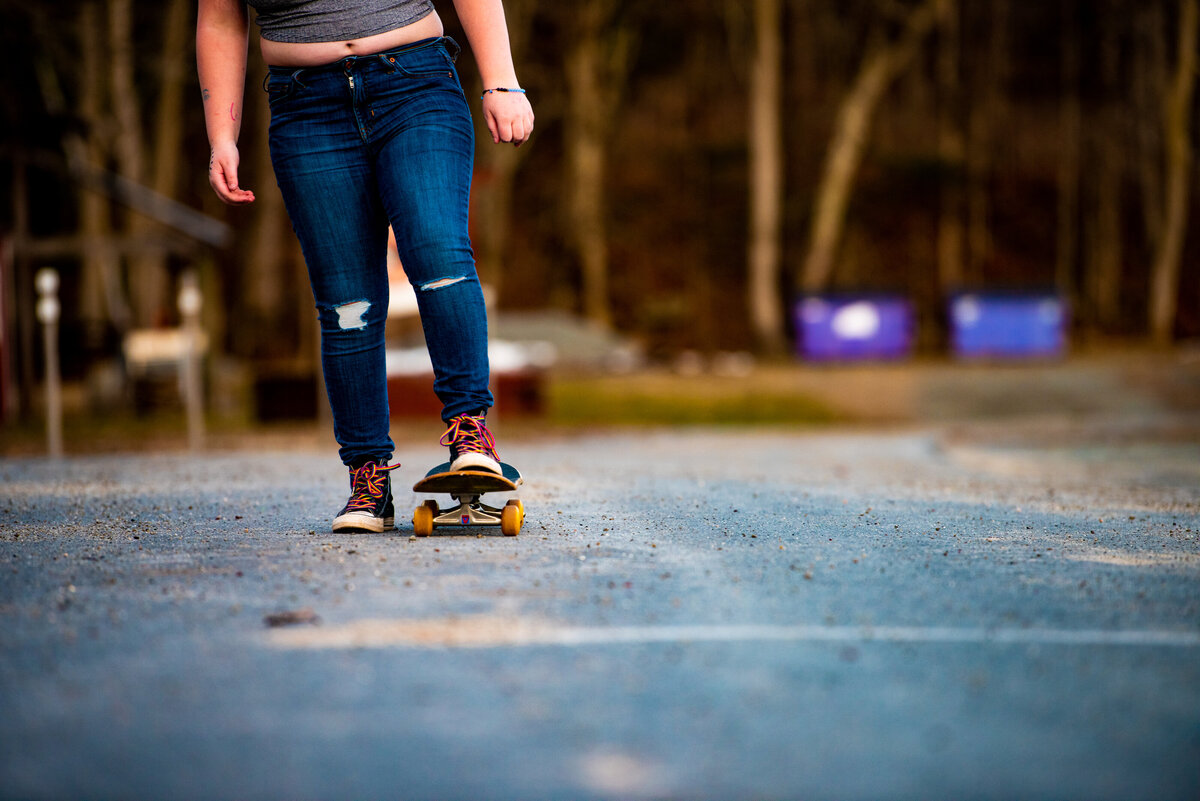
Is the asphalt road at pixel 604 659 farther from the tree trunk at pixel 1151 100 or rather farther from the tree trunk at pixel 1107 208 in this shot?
the tree trunk at pixel 1107 208

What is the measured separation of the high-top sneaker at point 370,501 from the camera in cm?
372

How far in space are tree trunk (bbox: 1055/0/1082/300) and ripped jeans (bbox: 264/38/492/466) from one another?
127ft

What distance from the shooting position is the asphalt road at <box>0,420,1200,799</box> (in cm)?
184

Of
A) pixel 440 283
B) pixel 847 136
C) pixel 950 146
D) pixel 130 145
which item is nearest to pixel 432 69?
pixel 440 283

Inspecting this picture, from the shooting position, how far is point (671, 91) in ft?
130

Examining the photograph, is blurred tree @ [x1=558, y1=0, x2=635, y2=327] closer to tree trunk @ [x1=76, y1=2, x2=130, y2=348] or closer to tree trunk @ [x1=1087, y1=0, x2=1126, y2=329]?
tree trunk @ [x1=76, y1=2, x2=130, y2=348]

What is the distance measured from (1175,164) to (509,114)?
3156 cm

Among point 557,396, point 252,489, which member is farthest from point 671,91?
point 252,489

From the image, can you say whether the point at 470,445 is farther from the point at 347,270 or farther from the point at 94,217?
the point at 94,217

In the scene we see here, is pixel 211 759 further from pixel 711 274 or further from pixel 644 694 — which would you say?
pixel 711 274

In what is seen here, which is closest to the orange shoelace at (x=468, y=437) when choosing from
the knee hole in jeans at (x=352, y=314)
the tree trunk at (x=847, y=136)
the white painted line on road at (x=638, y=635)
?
the knee hole in jeans at (x=352, y=314)

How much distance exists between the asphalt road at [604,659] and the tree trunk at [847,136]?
2159 cm

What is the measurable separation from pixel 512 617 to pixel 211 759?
0.82 meters

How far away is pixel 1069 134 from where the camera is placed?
42.2 meters
